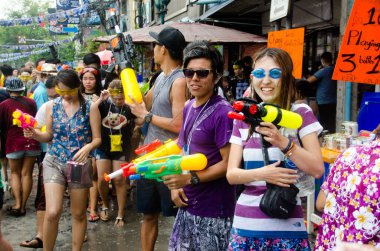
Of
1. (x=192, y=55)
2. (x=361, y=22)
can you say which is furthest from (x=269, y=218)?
(x=361, y=22)

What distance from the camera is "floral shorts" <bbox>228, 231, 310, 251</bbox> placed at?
2.31m

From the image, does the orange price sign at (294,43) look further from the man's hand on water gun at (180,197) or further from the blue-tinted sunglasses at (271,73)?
the blue-tinted sunglasses at (271,73)

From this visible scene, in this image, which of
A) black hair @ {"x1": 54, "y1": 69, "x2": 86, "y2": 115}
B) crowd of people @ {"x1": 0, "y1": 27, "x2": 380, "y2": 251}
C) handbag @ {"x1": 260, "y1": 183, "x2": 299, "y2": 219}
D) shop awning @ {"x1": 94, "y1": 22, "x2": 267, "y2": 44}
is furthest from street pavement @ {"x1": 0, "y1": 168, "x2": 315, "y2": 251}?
shop awning @ {"x1": 94, "y1": 22, "x2": 267, "y2": 44}

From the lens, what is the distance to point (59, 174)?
4.25 m

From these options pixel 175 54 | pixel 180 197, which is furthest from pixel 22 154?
pixel 180 197

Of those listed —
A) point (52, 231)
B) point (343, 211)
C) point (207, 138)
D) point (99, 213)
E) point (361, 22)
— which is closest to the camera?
point (343, 211)

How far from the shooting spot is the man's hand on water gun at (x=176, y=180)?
2647 millimetres

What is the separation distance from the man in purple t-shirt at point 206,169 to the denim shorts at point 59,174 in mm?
1554

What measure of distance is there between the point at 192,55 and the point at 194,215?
1.06 m

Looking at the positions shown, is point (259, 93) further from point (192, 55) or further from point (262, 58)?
point (192, 55)

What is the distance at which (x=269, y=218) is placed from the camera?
7.55 feet

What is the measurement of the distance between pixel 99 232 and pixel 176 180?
3.30m

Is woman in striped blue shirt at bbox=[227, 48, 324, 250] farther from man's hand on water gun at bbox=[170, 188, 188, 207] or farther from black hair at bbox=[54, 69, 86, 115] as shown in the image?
black hair at bbox=[54, 69, 86, 115]

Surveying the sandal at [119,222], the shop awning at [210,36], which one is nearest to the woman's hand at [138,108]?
the sandal at [119,222]
